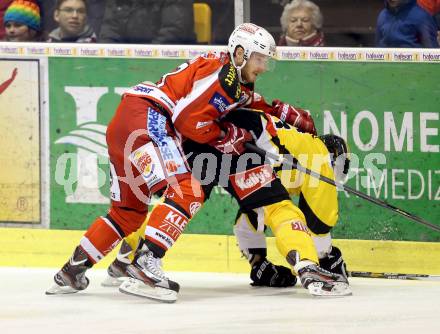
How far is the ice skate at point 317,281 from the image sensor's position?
22.7 ft

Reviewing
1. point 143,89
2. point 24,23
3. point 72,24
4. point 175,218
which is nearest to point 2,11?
point 24,23

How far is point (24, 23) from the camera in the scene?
8.42 metres

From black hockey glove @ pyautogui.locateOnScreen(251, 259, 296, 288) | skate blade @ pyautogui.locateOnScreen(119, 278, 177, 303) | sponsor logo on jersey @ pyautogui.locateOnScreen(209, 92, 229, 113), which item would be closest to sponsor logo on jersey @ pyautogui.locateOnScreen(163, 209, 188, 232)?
skate blade @ pyautogui.locateOnScreen(119, 278, 177, 303)

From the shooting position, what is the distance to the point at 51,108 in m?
8.33

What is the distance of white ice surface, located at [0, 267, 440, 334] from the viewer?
20.4 ft

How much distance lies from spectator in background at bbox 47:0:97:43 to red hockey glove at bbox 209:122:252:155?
1437 mm

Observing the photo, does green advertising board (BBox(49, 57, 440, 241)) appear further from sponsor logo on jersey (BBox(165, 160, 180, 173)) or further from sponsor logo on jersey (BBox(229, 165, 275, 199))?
sponsor logo on jersey (BBox(165, 160, 180, 173))

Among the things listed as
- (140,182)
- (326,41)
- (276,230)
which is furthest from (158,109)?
(326,41)

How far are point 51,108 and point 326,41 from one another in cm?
167

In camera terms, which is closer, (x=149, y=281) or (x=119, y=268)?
(x=149, y=281)

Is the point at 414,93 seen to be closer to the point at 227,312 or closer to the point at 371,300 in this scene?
the point at 371,300

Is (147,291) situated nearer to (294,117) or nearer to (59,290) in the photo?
(59,290)

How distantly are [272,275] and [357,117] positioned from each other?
42.7 inches

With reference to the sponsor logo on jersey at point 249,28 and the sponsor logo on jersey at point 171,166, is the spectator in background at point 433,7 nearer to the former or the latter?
the sponsor logo on jersey at point 249,28
